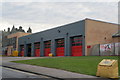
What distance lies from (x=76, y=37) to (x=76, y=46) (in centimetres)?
182

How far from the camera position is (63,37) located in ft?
126

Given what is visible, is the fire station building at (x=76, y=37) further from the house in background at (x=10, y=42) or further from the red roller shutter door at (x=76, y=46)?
the house in background at (x=10, y=42)

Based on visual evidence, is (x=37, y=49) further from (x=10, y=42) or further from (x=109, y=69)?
(x=109, y=69)

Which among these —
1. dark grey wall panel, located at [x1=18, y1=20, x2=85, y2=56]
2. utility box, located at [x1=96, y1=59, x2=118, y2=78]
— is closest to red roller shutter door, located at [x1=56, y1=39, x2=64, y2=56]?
dark grey wall panel, located at [x1=18, y1=20, x2=85, y2=56]

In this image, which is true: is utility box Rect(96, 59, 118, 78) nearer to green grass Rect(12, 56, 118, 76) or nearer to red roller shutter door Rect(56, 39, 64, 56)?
green grass Rect(12, 56, 118, 76)

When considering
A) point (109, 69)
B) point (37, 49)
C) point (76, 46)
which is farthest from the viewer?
point (37, 49)

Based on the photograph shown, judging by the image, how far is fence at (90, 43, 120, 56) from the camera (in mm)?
28258

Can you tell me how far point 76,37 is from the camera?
35656 mm

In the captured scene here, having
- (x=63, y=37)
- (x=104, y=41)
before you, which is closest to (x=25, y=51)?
(x=63, y=37)

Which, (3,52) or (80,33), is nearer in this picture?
(80,33)

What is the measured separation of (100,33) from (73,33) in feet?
17.5

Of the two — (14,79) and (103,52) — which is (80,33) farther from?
(14,79)

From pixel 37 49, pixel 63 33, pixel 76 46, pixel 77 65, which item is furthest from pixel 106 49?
pixel 37 49

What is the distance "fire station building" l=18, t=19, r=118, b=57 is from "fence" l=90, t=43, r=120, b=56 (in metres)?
1.19
